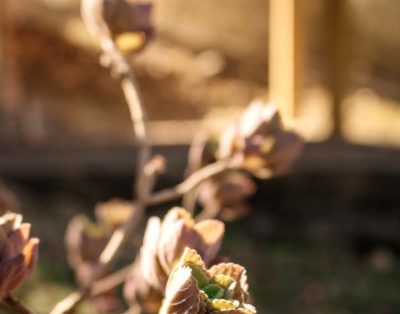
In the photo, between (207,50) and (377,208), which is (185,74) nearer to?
(207,50)

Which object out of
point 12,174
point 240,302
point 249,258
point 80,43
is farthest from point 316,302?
point 80,43

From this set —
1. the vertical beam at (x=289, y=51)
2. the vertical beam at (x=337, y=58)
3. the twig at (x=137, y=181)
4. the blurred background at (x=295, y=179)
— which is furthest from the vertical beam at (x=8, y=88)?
the twig at (x=137, y=181)

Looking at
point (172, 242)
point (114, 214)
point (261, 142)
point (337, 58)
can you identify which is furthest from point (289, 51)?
point (172, 242)

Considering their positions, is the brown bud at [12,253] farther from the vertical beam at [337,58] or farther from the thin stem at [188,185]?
the vertical beam at [337,58]

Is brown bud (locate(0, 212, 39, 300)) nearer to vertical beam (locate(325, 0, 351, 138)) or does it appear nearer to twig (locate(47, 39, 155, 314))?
twig (locate(47, 39, 155, 314))

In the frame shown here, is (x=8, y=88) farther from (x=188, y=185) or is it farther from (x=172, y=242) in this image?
(x=172, y=242)

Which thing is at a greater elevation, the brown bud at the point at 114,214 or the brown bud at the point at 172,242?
the brown bud at the point at 114,214

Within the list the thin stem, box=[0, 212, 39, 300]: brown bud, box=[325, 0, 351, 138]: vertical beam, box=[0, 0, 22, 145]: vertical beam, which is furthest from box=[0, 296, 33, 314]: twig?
box=[0, 0, 22, 145]: vertical beam

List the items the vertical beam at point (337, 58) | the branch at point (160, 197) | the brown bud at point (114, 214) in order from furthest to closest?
the vertical beam at point (337, 58) → the brown bud at point (114, 214) → the branch at point (160, 197)
